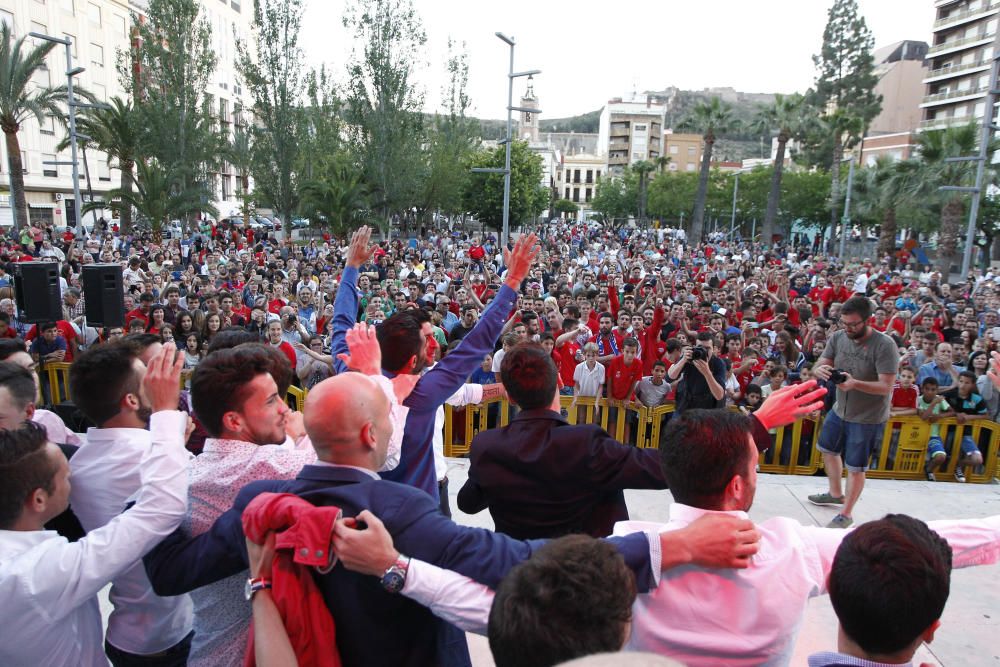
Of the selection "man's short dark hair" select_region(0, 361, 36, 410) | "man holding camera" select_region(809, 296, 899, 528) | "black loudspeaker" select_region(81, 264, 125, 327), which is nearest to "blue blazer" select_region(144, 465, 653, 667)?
"man's short dark hair" select_region(0, 361, 36, 410)

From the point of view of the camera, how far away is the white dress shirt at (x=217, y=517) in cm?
199

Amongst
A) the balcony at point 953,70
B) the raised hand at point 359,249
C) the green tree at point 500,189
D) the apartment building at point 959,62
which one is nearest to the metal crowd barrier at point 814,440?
the raised hand at point 359,249

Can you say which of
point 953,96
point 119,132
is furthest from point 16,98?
point 953,96

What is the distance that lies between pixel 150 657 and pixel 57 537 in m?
0.66

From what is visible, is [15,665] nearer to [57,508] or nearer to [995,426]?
[57,508]

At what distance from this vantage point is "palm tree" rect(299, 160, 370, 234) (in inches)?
1173

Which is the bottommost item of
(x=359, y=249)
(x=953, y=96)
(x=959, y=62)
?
(x=359, y=249)

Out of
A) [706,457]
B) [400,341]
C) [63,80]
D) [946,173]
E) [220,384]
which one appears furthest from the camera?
[63,80]

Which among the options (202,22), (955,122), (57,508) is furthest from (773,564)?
(955,122)

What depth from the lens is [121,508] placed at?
227 cm

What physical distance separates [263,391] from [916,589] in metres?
1.87

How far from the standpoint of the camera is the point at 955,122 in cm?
5678

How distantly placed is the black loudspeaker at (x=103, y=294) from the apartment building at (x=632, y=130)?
108 meters

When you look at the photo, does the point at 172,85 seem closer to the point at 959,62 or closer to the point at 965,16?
the point at 965,16
